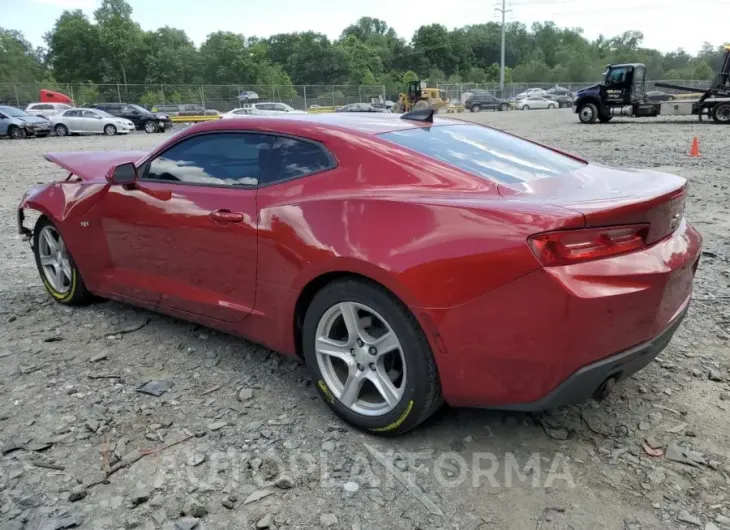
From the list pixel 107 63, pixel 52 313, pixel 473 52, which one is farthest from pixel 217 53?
pixel 52 313

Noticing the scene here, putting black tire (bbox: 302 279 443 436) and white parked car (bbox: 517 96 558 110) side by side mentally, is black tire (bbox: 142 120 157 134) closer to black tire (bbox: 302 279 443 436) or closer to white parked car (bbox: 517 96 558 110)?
black tire (bbox: 302 279 443 436)

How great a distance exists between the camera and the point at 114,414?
9.96 ft

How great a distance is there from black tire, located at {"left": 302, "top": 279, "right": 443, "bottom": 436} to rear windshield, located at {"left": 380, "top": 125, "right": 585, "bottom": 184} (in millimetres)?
730

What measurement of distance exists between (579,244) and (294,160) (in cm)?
152

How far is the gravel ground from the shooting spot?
2.30 metres

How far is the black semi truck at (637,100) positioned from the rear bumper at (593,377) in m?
24.0

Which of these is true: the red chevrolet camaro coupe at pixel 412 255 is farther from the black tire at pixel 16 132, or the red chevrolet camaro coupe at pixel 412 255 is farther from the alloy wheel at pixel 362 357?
the black tire at pixel 16 132

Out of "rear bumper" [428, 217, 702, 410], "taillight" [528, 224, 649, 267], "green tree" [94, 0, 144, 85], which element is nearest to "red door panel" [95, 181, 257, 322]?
"rear bumper" [428, 217, 702, 410]

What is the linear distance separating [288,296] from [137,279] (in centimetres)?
149

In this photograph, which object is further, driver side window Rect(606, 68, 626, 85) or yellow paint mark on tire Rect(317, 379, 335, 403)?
driver side window Rect(606, 68, 626, 85)

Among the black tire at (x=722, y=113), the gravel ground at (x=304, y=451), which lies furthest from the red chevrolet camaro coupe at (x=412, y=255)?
the black tire at (x=722, y=113)

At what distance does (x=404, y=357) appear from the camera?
2.53 meters

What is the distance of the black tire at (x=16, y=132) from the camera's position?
26.8 metres

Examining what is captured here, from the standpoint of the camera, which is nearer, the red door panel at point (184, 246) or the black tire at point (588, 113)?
the red door panel at point (184, 246)
